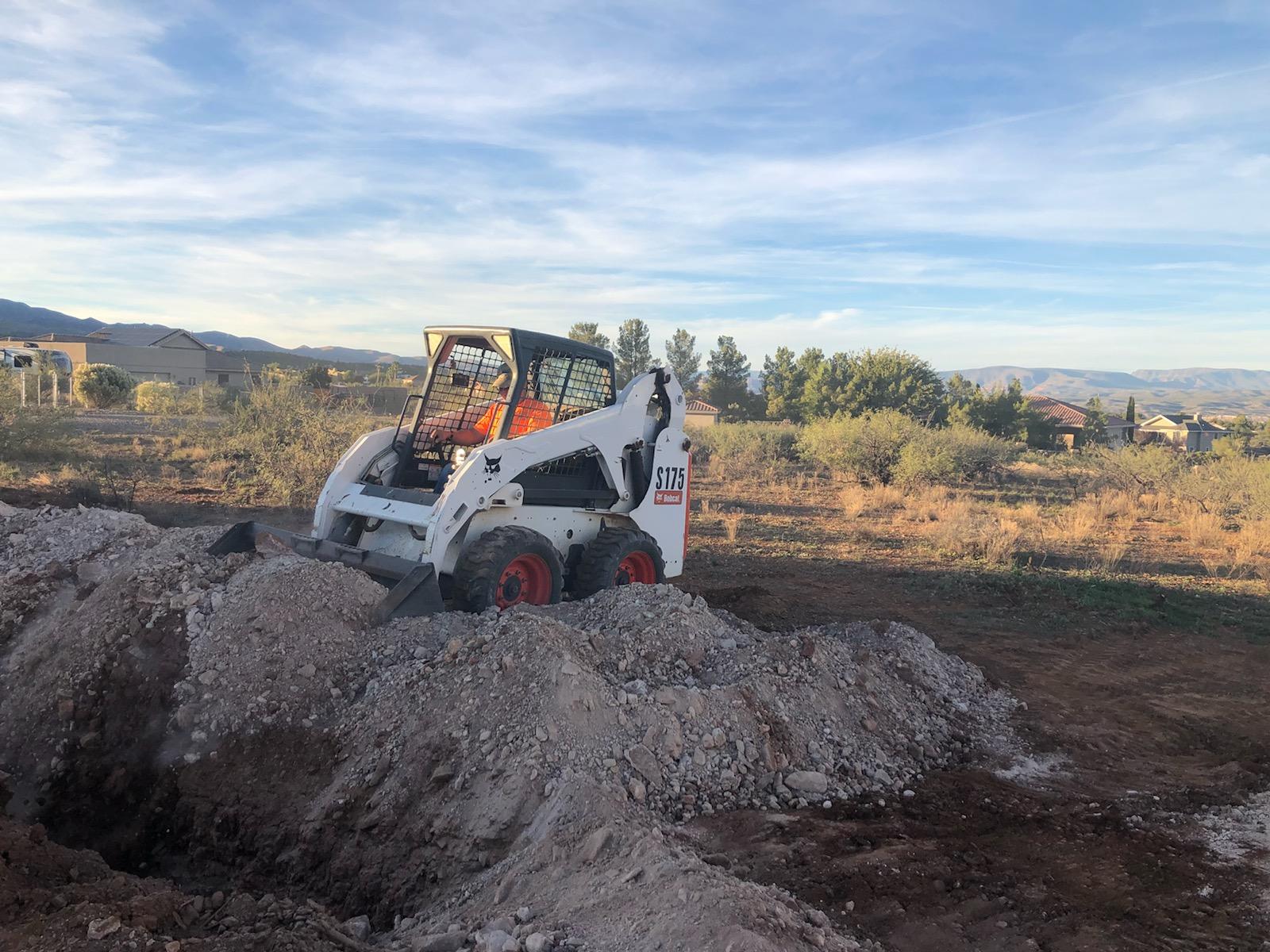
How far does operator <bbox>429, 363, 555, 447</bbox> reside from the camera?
753 centimetres

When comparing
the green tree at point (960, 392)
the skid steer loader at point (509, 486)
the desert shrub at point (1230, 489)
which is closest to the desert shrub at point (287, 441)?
the skid steer loader at point (509, 486)

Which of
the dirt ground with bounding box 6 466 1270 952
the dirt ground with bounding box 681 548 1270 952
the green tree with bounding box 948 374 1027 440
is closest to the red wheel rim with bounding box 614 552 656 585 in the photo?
the dirt ground with bounding box 6 466 1270 952

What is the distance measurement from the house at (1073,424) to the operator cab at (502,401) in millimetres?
40219

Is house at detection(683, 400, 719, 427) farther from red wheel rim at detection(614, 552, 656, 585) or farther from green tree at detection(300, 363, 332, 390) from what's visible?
red wheel rim at detection(614, 552, 656, 585)

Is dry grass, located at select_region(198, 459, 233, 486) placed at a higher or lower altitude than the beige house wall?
lower

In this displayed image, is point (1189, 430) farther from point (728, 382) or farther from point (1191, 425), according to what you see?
point (728, 382)

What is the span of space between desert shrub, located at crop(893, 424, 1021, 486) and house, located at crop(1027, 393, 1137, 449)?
18.9 meters

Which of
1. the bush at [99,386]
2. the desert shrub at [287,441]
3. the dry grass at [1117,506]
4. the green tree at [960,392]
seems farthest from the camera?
the green tree at [960,392]

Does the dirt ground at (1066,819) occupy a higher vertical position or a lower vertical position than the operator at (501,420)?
lower

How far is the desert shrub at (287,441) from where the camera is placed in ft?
48.8

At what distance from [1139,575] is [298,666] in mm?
11639

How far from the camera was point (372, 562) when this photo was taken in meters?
6.70

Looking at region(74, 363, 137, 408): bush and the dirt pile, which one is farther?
region(74, 363, 137, 408): bush

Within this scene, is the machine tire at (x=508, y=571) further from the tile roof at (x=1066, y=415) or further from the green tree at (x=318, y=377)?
the tile roof at (x=1066, y=415)
